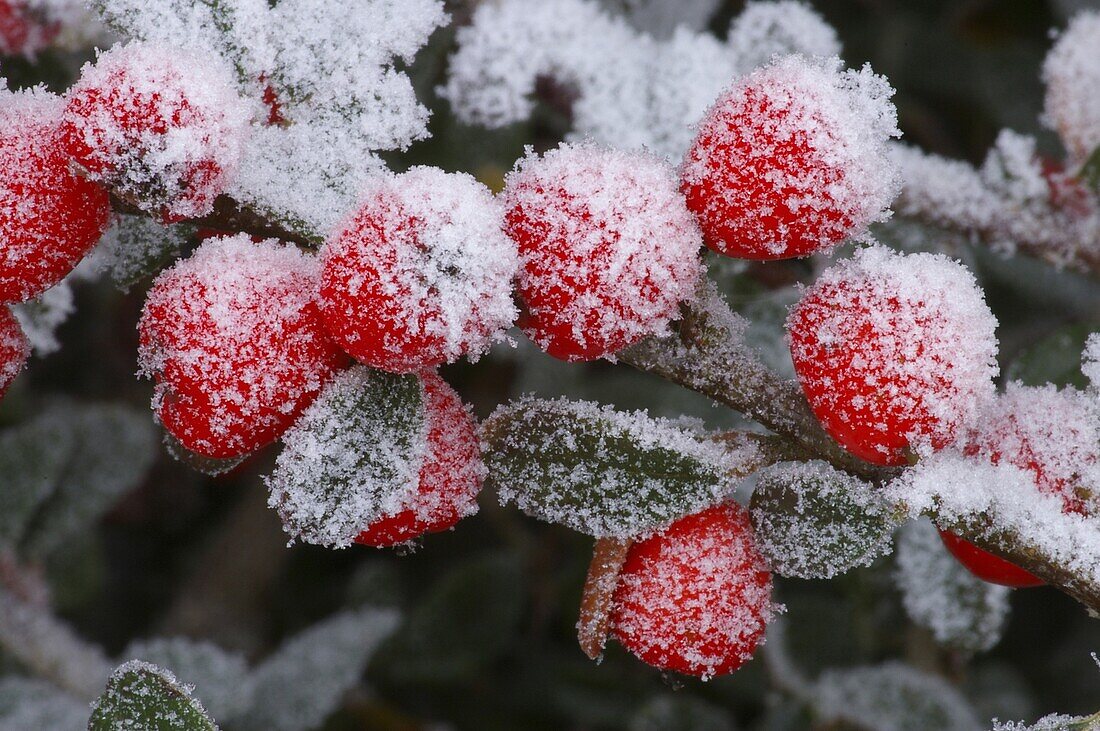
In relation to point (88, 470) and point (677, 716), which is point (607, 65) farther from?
point (88, 470)

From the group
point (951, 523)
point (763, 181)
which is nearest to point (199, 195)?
point (763, 181)

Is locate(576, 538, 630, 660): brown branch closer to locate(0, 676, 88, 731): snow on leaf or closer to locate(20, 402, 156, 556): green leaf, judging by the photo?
locate(0, 676, 88, 731): snow on leaf

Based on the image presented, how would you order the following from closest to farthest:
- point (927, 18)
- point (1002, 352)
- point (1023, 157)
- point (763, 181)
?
point (763, 181) < point (1023, 157) < point (1002, 352) < point (927, 18)

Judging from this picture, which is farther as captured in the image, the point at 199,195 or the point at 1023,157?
the point at 1023,157

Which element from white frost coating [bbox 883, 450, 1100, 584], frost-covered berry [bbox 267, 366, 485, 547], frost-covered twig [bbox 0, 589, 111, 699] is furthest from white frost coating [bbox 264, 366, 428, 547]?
frost-covered twig [bbox 0, 589, 111, 699]

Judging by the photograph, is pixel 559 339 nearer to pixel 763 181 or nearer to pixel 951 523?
pixel 763 181

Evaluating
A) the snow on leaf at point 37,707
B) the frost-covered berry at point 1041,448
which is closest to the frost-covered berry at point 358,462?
the frost-covered berry at point 1041,448

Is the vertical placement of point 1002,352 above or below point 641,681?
above

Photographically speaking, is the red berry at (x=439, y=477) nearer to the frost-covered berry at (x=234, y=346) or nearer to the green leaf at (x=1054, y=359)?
the frost-covered berry at (x=234, y=346)
